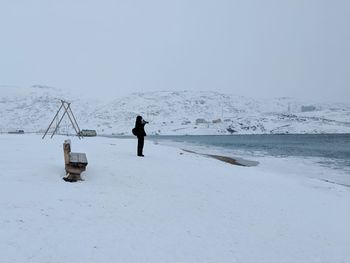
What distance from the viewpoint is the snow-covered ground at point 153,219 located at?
6.60 meters

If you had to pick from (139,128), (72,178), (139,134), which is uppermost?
(139,128)

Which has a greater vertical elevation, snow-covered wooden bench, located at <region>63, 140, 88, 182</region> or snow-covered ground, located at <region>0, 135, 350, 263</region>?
snow-covered wooden bench, located at <region>63, 140, 88, 182</region>

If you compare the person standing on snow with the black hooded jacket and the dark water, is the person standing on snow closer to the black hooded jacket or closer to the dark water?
the black hooded jacket

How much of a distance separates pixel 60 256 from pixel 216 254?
3106 millimetres

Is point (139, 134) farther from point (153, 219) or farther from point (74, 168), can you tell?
point (153, 219)

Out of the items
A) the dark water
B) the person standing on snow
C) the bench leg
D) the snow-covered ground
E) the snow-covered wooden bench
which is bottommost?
the dark water

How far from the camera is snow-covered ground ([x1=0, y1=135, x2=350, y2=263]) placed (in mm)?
6598

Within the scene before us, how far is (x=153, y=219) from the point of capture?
867cm

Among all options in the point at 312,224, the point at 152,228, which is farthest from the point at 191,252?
the point at 312,224

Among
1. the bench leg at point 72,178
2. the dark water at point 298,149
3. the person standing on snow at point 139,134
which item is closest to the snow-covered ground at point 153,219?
the bench leg at point 72,178

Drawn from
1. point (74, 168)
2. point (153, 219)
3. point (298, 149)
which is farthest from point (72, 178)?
point (298, 149)

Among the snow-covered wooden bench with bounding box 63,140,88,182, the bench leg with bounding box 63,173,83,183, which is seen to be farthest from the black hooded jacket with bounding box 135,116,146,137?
the bench leg with bounding box 63,173,83,183

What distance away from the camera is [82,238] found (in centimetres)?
680

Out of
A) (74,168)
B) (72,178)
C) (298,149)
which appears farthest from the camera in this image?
(298,149)
